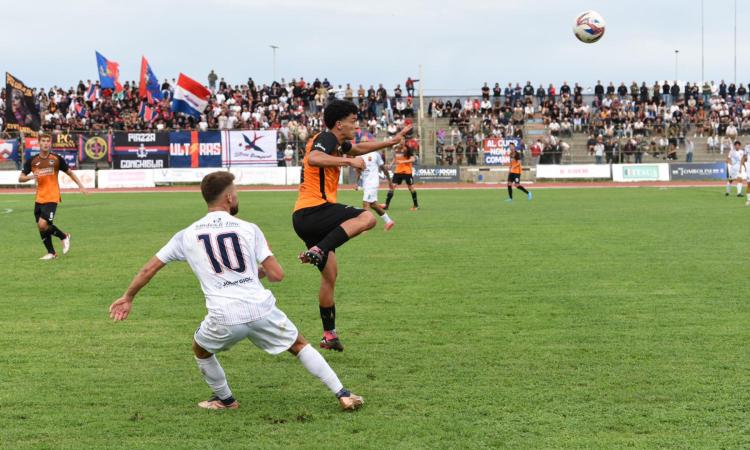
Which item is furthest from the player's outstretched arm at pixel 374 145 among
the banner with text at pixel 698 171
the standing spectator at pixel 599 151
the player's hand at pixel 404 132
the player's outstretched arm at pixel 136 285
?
the banner with text at pixel 698 171

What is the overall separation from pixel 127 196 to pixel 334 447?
32.2 meters

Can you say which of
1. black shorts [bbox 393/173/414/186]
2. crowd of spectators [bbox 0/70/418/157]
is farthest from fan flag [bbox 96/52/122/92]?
black shorts [bbox 393/173/414/186]

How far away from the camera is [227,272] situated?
5277 mm

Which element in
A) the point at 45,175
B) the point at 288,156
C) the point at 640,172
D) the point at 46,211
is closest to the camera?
the point at 46,211

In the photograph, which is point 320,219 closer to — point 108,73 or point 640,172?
point 640,172

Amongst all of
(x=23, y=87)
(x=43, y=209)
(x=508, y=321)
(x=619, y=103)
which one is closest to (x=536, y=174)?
(x=619, y=103)

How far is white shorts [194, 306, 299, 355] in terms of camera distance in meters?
5.29

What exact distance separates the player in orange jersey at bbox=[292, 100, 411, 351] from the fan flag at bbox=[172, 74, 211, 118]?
39.5 metres

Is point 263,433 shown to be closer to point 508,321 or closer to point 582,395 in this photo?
point 582,395

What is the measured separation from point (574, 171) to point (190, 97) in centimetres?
2203

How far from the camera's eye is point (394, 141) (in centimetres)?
767

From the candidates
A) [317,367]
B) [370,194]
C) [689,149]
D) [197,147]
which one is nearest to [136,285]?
[317,367]

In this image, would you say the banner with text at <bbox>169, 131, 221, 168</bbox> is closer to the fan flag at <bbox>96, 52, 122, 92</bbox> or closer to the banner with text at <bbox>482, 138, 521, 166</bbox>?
the fan flag at <bbox>96, 52, 122, 92</bbox>

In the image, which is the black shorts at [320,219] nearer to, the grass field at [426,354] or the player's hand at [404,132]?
the player's hand at [404,132]
